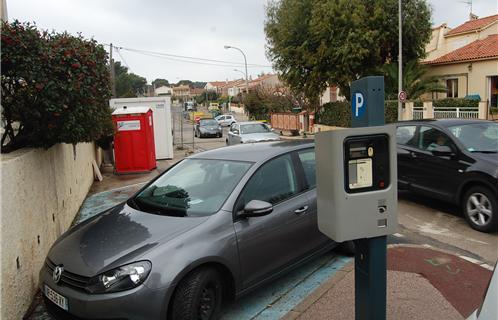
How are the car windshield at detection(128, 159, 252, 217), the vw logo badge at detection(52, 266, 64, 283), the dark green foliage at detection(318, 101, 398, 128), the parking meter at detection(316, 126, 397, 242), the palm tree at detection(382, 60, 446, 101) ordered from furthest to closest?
the dark green foliage at detection(318, 101, 398, 128) < the palm tree at detection(382, 60, 446, 101) < the car windshield at detection(128, 159, 252, 217) < the vw logo badge at detection(52, 266, 64, 283) < the parking meter at detection(316, 126, 397, 242)

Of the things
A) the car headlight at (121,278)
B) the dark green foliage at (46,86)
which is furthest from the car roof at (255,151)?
the car headlight at (121,278)

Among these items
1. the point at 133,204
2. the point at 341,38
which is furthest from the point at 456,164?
the point at 341,38

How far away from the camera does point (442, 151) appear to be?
22.0 ft

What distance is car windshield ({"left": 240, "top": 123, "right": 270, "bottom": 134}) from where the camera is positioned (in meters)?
17.6

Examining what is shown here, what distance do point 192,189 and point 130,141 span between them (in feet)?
30.8

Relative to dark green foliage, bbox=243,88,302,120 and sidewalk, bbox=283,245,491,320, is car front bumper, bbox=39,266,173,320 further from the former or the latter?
dark green foliage, bbox=243,88,302,120

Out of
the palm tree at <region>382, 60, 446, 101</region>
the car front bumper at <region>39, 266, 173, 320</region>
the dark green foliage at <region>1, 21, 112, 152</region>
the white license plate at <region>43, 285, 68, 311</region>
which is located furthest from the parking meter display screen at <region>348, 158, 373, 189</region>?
the palm tree at <region>382, 60, 446, 101</region>

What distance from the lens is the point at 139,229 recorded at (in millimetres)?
3732

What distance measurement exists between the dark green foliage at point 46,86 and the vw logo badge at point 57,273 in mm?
1999

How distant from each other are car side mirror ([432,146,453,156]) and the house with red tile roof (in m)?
18.8

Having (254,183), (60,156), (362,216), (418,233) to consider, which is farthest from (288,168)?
(60,156)

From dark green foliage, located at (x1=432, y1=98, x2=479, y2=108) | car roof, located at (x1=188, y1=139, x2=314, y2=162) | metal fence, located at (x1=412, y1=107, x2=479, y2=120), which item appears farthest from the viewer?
dark green foliage, located at (x1=432, y1=98, x2=479, y2=108)

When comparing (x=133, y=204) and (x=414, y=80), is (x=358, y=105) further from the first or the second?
(x=414, y=80)

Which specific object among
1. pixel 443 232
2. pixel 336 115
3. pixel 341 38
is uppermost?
pixel 341 38
